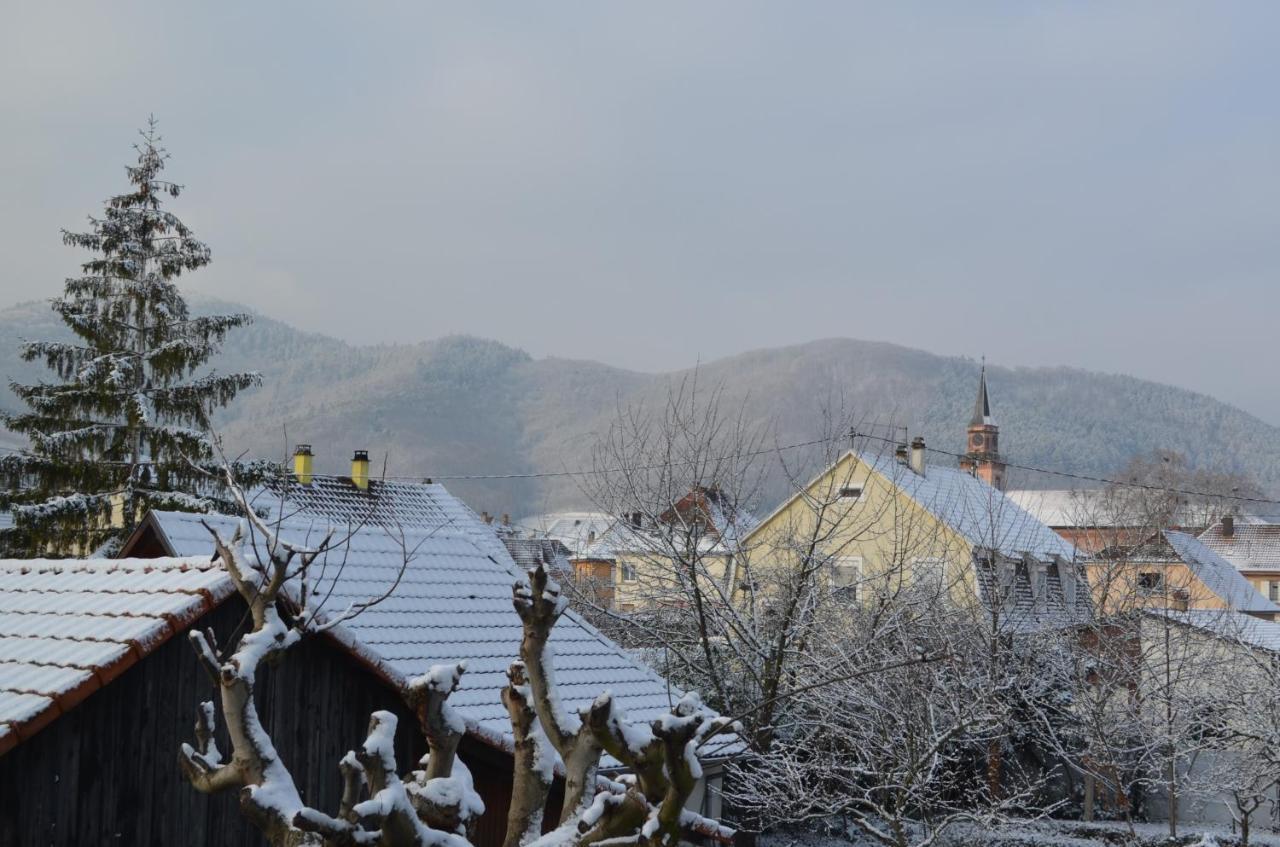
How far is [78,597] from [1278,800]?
20.7 meters

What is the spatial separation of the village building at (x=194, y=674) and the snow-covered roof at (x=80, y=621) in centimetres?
1

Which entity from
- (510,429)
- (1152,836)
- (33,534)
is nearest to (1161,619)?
(1152,836)

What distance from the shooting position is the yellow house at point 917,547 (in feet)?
49.9

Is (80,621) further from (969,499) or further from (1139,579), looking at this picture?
(969,499)

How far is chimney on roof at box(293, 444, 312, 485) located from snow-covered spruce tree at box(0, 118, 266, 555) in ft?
11.3

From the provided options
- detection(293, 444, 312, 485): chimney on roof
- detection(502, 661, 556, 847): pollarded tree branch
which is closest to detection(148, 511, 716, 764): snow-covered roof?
detection(502, 661, 556, 847): pollarded tree branch

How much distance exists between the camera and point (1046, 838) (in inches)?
743

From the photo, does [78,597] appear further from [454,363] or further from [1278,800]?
[454,363]

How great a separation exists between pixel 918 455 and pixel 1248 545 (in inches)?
1389

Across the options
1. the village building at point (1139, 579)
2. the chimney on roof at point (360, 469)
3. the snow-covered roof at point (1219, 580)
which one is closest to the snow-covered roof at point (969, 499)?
the village building at point (1139, 579)

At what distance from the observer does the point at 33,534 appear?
2141 cm

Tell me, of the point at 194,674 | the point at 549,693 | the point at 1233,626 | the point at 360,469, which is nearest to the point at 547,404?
the point at 360,469

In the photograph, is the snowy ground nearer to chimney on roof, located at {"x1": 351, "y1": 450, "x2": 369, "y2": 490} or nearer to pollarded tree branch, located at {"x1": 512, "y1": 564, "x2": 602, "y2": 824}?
A: chimney on roof, located at {"x1": 351, "y1": 450, "x2": 369, "y2": 490}

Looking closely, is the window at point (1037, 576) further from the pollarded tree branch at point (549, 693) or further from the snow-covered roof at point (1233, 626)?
the pollarded tree branch at point (549, 693)
